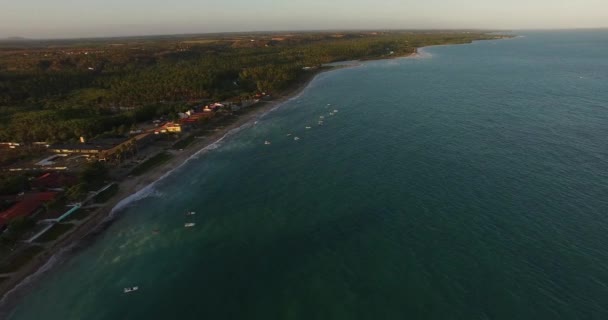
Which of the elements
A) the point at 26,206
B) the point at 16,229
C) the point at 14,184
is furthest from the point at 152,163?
the point at 16,229

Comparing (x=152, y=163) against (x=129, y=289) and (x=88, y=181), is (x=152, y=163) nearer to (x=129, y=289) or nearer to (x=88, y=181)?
(x=88, y=181)

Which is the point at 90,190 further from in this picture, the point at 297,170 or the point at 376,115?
the point at 376,115

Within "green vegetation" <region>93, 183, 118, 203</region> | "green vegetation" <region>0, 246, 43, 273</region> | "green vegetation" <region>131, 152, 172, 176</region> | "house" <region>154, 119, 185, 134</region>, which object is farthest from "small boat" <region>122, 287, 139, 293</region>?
"house" <region>154, 119, 185, 134</region>

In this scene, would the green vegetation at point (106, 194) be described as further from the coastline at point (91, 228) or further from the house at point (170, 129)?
the house at point (170, 129)

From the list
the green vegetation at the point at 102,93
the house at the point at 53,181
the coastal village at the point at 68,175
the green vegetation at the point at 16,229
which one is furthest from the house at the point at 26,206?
the green vegetation at the point at 102,93

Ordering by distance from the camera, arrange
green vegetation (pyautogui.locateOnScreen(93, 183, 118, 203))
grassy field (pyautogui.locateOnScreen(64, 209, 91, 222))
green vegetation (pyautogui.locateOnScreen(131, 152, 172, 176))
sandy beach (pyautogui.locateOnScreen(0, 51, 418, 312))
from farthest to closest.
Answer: green vegetation (pyautogui.locateOnScreen(131, 152, 172, 176)), green vegetation (pyautogui.locateOnScreen(93, 183, 118, 203)), grassy field (pyautogui.locateOnScreen(64, 209, 91, 222)), sandy beach (pyautogui.locateOnScreen(0, 51, 418, 312))

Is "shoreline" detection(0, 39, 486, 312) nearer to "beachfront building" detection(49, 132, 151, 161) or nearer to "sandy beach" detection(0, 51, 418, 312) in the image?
"sandy beach" detection(0, 51, 418, 312)
